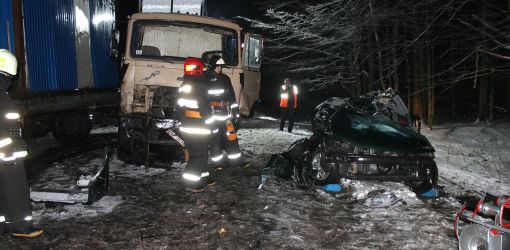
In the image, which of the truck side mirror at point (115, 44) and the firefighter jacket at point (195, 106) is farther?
the truck side mirror at point (115, 44)

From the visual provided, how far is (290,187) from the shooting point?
5.91 m

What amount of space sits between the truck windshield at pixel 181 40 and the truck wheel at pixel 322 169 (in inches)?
107

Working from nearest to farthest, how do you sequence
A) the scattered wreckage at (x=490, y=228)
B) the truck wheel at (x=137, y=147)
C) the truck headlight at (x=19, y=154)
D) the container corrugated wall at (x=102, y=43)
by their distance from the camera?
the scattered wreckage at (x=490, y=228), the truck headlight at (x=19, y=154), the truck wheel at (x=137, y=147), the container corrugated wall at (x=102, y=43)

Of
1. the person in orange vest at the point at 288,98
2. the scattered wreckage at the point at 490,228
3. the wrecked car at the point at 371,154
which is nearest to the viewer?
the scattered wreckage at the point at 490,228

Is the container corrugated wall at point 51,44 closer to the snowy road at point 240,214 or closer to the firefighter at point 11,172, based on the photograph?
the snowy road at point 240,214

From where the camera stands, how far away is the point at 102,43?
10672mm

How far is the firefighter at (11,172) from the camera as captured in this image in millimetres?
3877

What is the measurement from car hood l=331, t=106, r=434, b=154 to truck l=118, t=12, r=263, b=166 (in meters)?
2.39

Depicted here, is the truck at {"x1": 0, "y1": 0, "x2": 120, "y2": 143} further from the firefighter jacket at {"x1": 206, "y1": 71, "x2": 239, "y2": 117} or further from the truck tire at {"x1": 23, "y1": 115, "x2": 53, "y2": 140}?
the firefighter jacket at {"x1": 206, "y1": 71, "x2": 239, "y2": 117}

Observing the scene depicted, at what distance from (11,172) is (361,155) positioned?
421 cm

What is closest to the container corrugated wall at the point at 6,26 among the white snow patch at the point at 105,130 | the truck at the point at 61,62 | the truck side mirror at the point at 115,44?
the truck at the point at 61,62

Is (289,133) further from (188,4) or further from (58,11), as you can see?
(58,11)

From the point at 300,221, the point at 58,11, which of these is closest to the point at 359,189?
the point at 300,221

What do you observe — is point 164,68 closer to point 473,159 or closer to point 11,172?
point 11,172
